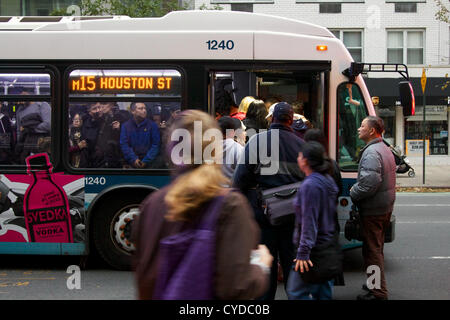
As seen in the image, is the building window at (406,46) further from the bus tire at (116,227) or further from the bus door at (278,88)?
the bus tire at (116,227)

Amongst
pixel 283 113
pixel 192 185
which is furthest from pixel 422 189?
pixel 192 185

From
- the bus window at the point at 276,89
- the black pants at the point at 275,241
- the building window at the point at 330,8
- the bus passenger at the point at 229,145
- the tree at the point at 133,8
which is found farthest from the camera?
the building window at the point at 330,8

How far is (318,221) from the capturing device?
4355 mm

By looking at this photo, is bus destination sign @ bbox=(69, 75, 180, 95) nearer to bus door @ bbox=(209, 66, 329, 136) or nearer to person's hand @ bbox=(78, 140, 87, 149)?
bus door @ bbox=(209, 66, 329, 136)

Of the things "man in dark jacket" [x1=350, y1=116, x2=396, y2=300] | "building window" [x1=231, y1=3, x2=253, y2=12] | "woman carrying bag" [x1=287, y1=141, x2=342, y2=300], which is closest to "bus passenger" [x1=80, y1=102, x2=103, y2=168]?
"man in dark jacket" [x1=350, y1=116, x2=396, y2=300]

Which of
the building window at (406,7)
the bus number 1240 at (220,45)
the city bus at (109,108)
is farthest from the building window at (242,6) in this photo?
→ the bus number 1240 at (220,45)

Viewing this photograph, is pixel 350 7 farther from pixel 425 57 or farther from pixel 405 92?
pixel 405 92

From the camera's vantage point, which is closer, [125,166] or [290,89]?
[125,166]

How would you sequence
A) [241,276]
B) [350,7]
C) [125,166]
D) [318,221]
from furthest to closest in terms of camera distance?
[350,7] → [125,166] → [318,221] → [241,276]

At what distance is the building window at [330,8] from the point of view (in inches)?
1065

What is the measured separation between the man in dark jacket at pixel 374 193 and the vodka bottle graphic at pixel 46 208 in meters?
3.55

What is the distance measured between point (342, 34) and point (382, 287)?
22559mm

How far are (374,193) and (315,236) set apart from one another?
1.94 metres

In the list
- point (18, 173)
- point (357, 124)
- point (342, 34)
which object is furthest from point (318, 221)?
point (342, 34)
